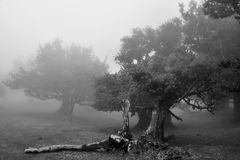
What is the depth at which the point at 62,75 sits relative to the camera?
57.7 metres

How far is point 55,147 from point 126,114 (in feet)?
25.2

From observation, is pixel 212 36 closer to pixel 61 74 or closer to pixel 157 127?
pixel 157 127

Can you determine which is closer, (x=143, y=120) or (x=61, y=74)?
(x=143, y=120)

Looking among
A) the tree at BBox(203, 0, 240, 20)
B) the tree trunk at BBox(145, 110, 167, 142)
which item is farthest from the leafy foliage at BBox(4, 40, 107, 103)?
the tree at BBox(203, 0, 240, 20)

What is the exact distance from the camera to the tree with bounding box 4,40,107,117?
5634 cm

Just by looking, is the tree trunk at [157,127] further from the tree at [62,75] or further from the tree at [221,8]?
the tree at [62,75]

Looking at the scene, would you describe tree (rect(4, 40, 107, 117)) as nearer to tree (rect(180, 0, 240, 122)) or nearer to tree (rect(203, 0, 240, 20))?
tree (rect(180, 0, 240, 122))

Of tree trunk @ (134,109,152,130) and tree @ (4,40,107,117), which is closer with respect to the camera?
tree trunk @ (134,109,152,130)

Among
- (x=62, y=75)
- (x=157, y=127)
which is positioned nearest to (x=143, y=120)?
(x=157, y=127)

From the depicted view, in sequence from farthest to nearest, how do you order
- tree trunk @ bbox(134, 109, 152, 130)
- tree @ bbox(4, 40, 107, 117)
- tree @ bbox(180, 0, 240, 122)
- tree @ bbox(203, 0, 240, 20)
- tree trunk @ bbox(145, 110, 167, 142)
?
tree @ bbox(4, 40, 107, 117), tree trunk @ bbox(134, 109, 152, 130), tree @ bbox(180, 0, 240, 122), tree trunk @ bbox(145, 110, 167, 142), tree @ bbox(203, 0, 240, 20)

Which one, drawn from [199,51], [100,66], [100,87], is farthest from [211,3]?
[100,66]

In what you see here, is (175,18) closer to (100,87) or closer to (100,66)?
(100,87)

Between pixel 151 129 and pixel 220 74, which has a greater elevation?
pixel 220 74

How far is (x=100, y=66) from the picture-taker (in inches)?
2389
